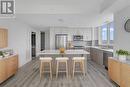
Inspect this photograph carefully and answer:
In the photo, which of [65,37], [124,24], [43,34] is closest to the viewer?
[124,24]

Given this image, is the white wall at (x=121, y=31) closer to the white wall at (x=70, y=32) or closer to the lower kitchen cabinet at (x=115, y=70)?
the lower kitchen cabinet at (x=115, y=70)

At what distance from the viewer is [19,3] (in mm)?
5191

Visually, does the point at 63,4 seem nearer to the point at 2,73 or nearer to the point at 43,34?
the point at 2,73

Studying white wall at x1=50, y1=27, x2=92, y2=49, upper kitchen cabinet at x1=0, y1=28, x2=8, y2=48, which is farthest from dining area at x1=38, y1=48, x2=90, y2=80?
white wall at x1=50, y1=27, x2=92, y2=49

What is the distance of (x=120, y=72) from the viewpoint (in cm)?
422

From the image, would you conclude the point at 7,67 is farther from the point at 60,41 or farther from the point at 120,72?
the point at 60,41

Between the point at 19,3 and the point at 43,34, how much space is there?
34.5ft

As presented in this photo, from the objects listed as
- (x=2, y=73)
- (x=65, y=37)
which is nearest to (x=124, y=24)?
(x=2, y=73)

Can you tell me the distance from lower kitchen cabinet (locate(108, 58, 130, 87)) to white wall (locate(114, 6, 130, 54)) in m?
0.68

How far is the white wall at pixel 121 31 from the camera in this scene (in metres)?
4.71

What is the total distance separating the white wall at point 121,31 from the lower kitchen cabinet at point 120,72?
684mm

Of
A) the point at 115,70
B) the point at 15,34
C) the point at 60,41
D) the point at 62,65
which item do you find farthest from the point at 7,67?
the point at 60,41

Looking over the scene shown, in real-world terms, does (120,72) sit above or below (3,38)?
below

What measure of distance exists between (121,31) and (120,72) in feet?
5.35
